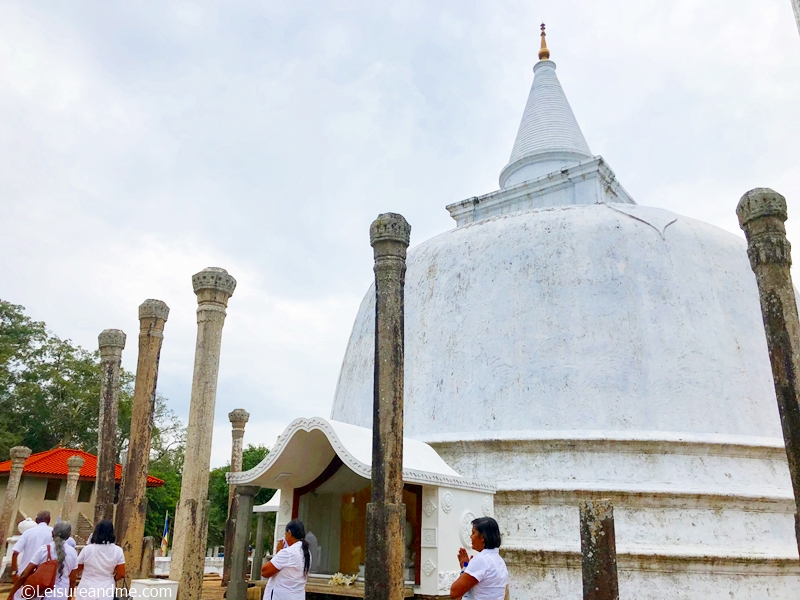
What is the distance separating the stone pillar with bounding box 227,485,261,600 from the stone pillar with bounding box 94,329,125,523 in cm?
189

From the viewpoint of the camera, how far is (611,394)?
1113cm

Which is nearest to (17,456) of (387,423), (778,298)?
(387,423)

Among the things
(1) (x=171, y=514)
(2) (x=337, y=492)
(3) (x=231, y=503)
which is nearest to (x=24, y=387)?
(1) (x=171, y=514)

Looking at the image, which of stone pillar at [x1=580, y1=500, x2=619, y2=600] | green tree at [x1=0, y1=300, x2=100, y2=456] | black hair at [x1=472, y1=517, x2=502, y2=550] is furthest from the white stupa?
green tree at [x1=0, y1=300, x2=100, y2=456]

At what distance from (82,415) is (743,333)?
3391cm

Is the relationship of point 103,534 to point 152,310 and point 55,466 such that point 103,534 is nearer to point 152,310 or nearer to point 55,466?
point 152,310

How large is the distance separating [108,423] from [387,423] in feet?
19.5

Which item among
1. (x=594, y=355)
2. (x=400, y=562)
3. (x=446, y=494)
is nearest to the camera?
(x=400, y=562)

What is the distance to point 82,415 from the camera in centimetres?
3612

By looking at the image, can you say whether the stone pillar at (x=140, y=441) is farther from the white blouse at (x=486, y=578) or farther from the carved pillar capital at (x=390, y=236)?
the white blouse at (x=486, y=578)

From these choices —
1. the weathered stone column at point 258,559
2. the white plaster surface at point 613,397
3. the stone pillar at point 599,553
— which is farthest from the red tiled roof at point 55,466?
the stone pillar at point 599,553

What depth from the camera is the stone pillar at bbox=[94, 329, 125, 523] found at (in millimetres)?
10406

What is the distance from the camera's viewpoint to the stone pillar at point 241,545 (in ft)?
31.5

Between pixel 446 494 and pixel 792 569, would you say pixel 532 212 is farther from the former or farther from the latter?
pixel 792 569
